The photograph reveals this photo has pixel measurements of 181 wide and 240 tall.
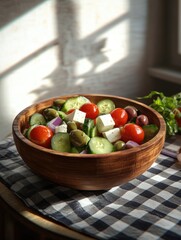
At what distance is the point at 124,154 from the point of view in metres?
0.81

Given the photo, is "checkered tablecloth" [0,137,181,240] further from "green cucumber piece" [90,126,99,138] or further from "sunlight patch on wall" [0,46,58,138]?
"sunlight patch on wall" [0,46,58,138]

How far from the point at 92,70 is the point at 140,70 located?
311mm

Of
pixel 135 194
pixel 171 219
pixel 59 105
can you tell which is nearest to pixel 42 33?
pixel 59 105

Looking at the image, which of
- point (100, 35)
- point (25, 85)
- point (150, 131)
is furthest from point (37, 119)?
point (100, 35)

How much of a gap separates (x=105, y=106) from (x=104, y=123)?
17cm

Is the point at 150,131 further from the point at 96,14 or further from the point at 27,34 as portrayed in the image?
the point at 96,14

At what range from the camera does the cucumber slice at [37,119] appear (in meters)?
1.00

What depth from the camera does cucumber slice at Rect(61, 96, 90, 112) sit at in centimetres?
108

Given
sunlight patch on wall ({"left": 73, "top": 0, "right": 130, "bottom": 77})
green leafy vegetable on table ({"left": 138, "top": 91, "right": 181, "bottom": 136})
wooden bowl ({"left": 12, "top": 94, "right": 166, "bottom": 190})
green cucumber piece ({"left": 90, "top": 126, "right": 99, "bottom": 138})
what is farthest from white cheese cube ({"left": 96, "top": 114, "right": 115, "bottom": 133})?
sunlight patch on wall ({"left": 73, "top": 0, "right": 130, "bottom": 77})

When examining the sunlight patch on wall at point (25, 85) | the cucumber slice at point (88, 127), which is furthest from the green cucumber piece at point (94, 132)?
the sunlight patch on wall at point (25, 85)

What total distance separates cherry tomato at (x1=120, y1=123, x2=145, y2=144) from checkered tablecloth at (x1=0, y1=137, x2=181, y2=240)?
0.12 metres

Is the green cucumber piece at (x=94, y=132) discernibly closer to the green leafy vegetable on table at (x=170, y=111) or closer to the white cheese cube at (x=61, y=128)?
the white cheese cube at (x=61, y=128)

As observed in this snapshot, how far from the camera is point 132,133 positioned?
908 mm

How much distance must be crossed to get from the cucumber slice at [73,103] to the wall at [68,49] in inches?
19.4
